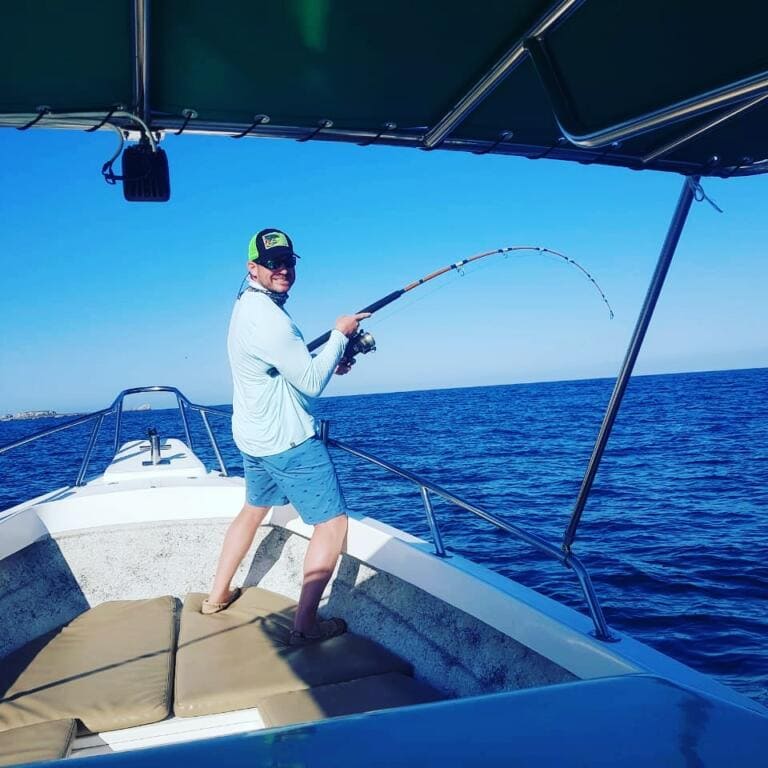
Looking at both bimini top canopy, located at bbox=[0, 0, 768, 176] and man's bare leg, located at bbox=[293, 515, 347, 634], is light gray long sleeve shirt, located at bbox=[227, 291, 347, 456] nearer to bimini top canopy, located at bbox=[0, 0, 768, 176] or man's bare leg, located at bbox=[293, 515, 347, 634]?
man's bare leg, located at bbox=[293, 515, 347, 634]

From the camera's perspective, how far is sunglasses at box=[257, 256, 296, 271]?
8.79ft

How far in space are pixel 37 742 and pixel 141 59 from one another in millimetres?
2126

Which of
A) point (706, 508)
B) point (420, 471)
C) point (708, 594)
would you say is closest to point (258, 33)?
point (708, 594)

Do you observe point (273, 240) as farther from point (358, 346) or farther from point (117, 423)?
point (117, 423)

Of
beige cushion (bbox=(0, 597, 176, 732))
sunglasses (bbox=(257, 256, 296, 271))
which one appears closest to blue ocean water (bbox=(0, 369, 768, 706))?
beige cushion (bbox=(0, 597, 176, 732))

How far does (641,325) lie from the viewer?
2098 mm

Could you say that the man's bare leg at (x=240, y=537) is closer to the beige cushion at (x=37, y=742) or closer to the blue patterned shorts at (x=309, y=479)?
the blue patterned shorts at (x=309, y=479)

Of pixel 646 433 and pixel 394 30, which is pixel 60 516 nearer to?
pixel 394 30

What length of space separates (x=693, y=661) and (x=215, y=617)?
3.62 m

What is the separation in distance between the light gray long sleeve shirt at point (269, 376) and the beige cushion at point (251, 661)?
845 mm

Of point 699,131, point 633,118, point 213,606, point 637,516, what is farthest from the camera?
point 637,516

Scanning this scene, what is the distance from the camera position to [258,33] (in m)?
1.45

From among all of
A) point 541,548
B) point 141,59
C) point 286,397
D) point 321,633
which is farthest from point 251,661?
point 141,59

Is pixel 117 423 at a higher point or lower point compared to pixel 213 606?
higher
